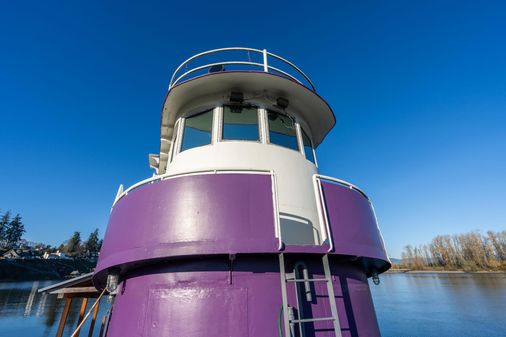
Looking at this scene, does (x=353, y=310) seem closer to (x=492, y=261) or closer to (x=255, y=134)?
(x=255, y=134)

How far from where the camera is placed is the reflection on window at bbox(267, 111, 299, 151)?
5.79 m

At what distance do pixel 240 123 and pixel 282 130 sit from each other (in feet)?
3.36

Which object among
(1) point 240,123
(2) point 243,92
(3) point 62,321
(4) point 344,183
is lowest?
→ (3) point 62,321

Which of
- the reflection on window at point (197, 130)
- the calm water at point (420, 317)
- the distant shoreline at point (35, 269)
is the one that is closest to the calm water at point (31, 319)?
the calm water at point (420, 317)

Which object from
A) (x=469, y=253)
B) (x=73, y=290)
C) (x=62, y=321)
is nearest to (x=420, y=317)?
(x=62, y=321)

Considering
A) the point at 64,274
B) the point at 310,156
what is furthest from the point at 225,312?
the point at 64,274

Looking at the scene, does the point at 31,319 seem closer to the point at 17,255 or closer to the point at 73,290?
the point at 73,290

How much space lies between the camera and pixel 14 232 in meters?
113

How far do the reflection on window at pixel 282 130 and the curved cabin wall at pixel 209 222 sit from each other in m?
1.75

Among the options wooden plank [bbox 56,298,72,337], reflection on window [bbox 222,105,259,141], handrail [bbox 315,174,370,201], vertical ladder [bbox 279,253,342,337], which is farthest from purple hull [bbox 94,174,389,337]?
wooden plank [bbox 56,298,72,337]

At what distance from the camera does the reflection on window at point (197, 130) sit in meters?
5.75

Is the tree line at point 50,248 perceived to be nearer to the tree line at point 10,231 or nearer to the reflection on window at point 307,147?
the tree line at point 10,231

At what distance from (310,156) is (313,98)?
4.81 ft

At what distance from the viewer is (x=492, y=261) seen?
8150 centimetres
